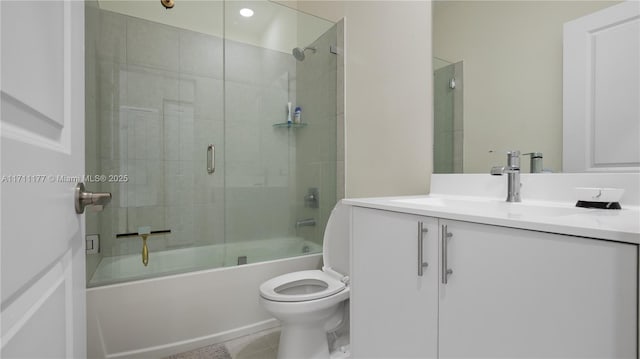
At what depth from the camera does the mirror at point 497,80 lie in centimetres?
114

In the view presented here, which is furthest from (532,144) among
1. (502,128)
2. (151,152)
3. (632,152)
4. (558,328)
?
(151,152)

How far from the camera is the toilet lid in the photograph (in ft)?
5.31

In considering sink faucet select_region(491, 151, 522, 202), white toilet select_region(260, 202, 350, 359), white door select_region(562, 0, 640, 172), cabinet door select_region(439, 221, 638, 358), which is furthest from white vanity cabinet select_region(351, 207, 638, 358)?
white door select_region(562, 0, 640, 172)

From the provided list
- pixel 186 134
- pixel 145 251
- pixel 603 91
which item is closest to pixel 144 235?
pixel 145 251

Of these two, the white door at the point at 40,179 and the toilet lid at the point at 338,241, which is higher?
the white door at the point at 40,179

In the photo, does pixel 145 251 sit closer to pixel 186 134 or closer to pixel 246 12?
pixel 186 134

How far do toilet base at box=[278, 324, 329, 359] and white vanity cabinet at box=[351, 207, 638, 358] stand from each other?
330 millimetres

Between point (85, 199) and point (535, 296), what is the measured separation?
3.07 ft

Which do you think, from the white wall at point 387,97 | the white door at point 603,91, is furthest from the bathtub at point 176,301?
the white door at point 603,91

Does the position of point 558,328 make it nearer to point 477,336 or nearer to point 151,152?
point 477,336

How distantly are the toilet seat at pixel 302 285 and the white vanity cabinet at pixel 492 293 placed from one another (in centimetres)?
35

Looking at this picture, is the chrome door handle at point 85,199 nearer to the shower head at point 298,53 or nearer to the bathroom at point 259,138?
the bathroom at point 259,138

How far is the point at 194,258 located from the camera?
6.17 feet

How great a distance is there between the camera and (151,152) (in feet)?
6.37
